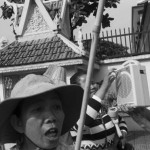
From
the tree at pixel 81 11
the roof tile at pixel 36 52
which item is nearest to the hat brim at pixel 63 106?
the roof tile at pixel 36 52

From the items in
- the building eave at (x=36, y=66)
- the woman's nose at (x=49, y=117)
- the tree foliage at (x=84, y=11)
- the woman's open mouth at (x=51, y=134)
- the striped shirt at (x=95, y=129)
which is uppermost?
the tree foliage at (x=84, y=11)

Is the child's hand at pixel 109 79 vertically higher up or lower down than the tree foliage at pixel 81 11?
lower down

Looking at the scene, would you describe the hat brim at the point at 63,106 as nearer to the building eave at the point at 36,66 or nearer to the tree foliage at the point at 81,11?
the building eave at the point at 36,66

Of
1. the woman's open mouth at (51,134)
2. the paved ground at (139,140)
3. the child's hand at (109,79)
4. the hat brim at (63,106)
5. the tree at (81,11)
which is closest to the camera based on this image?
the woman's open mouth at (51,134)

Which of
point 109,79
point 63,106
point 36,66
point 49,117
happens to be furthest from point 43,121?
point 36,66

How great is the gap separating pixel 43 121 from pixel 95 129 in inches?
64.4

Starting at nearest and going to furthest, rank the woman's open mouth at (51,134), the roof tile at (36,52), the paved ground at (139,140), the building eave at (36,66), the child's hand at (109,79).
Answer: the woman's open mouth at (51,134) < the child's hand at (109,79) < the paved ground at (139,140) < the building eave at (36,66) < the roof tile at (36,52)

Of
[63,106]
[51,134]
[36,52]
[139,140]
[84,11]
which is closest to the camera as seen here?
[51,134]

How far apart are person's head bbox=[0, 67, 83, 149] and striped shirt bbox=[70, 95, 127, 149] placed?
1249mm

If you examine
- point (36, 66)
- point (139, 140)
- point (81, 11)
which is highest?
point (81, 11)

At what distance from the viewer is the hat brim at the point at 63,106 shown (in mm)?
1747

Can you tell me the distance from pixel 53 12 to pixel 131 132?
12.0 ft

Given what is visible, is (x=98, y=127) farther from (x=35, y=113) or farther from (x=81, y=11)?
(x=81, y=11)

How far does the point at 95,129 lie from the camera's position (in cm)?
326
